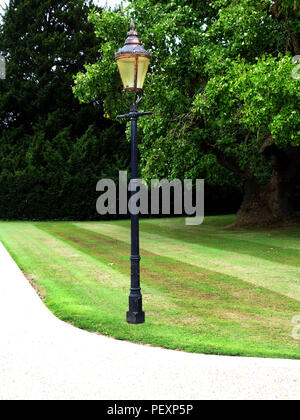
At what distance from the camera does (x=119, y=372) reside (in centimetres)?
496

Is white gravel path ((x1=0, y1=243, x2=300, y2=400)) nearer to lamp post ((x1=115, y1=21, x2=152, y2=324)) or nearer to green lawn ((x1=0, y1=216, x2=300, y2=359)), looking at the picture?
green lawn ((x1=0, y1=216, x2=300, y2=359))

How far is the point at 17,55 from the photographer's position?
3145 cm

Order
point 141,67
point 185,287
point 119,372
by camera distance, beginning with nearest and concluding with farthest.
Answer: point 119,372, point 141,67, point 185,287

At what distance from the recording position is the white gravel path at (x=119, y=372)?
4.45 metres

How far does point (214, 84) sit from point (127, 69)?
10081 mm

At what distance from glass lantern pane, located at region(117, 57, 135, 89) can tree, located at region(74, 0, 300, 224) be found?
8.85 meters

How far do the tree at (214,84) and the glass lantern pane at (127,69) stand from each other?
29.0 feet

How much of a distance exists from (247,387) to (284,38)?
56.1 feet

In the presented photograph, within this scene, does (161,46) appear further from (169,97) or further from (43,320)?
(43,320)

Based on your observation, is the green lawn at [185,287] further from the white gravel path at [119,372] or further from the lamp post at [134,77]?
the white gravel path at [119,372]

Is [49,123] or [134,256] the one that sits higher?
[49,123]

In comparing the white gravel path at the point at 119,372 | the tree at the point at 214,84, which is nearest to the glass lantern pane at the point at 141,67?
the white gravel path at the point at 119,372

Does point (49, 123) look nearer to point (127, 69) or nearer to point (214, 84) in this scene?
point (214, 84)

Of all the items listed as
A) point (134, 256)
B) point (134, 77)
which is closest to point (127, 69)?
point (134, 77)
